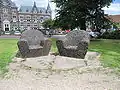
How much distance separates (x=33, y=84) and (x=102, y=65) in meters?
3.26

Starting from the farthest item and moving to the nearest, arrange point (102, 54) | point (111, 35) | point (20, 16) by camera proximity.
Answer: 1. point (20, 16)
2. point (111, 35)
3. point (102, 54)

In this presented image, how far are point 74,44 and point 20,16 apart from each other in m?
85.1

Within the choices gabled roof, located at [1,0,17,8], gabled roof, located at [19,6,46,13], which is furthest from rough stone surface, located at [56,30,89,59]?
gabled roof, located at [19,6,46,13]

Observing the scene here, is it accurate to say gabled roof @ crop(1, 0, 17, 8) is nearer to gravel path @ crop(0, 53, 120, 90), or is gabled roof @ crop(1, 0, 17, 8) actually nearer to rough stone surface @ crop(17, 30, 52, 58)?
rough stone surface @ crop(17, 30, 52, 58)

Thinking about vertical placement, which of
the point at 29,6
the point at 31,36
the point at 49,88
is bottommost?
the point at 49,88

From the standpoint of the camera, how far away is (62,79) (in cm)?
688

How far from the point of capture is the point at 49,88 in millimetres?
5949

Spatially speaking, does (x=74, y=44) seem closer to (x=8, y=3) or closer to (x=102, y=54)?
(x=102, y=54)

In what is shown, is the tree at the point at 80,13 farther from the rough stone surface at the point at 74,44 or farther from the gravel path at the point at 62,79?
the gravel path at the point at 62,79

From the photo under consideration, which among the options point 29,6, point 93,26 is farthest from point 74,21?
point 29,6

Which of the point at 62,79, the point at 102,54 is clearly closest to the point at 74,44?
the point at 102,54

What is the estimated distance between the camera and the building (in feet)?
277

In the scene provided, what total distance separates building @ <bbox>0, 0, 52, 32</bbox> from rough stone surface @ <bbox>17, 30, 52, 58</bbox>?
217 ft

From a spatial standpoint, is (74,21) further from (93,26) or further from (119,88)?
(119,88)
